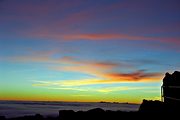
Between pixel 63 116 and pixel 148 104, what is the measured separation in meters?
4.26

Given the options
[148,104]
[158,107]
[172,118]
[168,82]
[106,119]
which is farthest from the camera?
[168,82]

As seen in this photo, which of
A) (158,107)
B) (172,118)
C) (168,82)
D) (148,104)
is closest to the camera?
(172,118)

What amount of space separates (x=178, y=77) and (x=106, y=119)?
5.13 m

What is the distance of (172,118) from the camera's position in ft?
40.4

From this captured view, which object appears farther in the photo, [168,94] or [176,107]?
[168,94]

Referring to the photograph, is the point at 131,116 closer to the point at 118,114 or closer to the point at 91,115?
the point at 118,114

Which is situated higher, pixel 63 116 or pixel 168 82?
pixel 168 82

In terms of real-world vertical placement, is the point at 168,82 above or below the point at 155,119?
above

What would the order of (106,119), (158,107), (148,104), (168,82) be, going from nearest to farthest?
1. (106,119)
2. (158,107)
3. (148,104)
4. (168,82)

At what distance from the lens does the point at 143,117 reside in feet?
42.5

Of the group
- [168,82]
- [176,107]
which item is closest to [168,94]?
[168,82]

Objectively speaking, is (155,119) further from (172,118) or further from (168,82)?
(168,82)

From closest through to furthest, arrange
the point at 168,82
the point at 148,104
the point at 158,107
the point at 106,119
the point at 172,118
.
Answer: the point at 172,118
the point at 106,119
the point at 158,107
the point at 148,104
the point at 168,82

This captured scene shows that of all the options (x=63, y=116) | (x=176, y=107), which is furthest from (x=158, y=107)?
(x=63, y=116)
